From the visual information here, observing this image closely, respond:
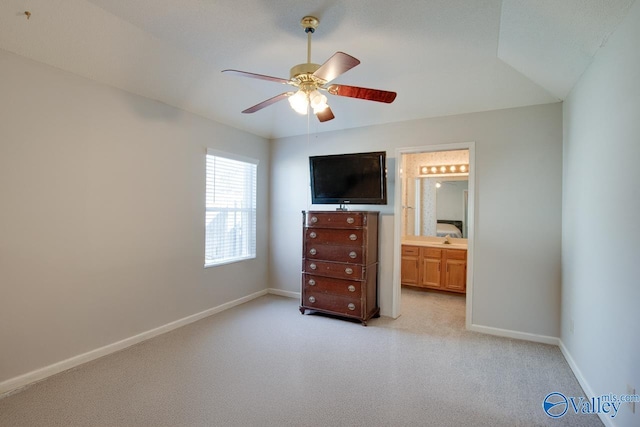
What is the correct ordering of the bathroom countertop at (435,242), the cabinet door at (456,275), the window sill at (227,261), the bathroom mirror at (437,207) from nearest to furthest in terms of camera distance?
the window sill at (227,261), the cabinet door at (456,275), the bathroom countertop at (435,242), the bathroom mirror at (437,207)

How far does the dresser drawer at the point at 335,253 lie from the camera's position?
12.4 ft

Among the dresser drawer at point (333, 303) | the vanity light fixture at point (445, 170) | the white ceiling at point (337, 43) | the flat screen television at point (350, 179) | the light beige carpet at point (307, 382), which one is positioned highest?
the white ceiling at point (337, 43)

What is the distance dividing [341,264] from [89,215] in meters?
2.65

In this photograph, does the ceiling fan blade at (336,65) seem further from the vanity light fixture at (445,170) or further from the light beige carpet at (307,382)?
the vanity light fixture at (445,170)

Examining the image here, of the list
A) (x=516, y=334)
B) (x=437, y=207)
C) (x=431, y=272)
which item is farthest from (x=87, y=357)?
(x=437, y=207)

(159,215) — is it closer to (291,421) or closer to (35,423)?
(35,423)

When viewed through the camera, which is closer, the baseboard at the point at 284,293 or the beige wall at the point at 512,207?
the beige wall at the point at 512,207

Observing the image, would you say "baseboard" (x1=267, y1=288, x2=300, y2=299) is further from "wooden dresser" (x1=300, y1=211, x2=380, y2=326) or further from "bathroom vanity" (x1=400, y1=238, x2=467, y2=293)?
"bathroom vanity" (x1=400, y1=238, x2=467, y2=293)

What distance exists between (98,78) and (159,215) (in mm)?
1400

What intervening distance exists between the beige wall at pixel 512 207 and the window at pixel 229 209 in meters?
2.10

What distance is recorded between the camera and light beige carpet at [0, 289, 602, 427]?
2.04 m

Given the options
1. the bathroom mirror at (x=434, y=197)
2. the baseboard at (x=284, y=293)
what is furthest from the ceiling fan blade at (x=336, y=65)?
the bathroom mirror at (x=434, y=197)

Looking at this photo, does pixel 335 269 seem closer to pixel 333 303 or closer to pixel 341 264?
pixel 341 264

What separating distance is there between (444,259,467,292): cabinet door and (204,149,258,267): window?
316cm
